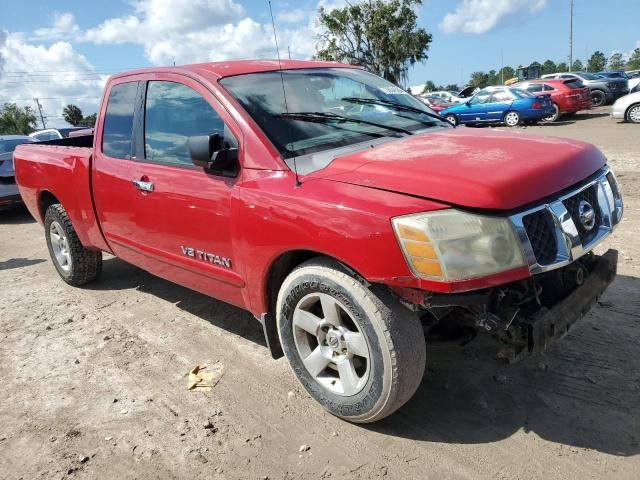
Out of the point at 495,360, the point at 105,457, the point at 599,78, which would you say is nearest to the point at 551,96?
the point at 599,78

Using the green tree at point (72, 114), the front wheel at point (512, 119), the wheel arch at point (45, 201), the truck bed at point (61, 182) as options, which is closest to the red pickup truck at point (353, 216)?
the truck bed at point (61, 182)

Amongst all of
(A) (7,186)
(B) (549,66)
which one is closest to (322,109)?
(A) (7,186)

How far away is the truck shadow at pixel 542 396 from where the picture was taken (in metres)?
2.66

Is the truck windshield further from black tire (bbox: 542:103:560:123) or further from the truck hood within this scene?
black tire (bbox: 542:103:560:123)

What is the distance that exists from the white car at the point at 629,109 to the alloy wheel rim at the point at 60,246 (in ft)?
54.9

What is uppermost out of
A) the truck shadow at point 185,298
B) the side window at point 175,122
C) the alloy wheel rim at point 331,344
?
the side window at point 175,122

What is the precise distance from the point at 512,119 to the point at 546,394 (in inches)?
708

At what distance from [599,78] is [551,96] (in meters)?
6.67

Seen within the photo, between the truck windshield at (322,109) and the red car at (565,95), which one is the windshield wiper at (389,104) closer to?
the truck windshield at (322,109)

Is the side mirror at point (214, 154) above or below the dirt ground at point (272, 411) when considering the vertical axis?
above

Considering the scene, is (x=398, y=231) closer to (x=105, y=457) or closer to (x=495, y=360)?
(x=495, y=360)

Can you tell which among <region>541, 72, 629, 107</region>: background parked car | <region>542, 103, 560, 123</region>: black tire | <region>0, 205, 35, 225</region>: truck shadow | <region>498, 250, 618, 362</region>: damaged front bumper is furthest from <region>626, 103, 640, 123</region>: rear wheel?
<region>0, 205, 35, 225</region>: truck shadow

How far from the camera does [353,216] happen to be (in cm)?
239

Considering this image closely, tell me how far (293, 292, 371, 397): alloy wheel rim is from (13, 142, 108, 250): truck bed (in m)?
2.46
